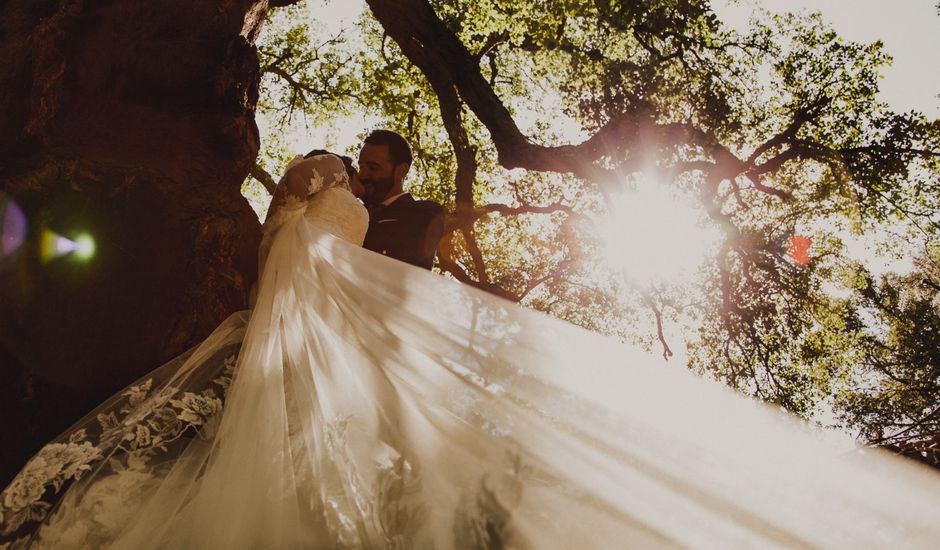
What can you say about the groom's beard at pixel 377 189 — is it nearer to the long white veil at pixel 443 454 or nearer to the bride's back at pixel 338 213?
the bride's back at pixel 338 213

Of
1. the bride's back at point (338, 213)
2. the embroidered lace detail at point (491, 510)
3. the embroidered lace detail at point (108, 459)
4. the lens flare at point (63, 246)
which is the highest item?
the bride's back at point (338, 213)

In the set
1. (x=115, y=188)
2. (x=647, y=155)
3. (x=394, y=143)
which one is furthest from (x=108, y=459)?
(x=647, y=155)

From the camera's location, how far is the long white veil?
1407 mm

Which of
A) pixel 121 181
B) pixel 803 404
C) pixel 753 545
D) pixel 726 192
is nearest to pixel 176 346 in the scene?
pixel 121 181

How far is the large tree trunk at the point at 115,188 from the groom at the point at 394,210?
1.00 metres

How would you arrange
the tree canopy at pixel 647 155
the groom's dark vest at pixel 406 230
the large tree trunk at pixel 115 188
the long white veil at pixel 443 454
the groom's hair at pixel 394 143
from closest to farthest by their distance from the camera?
the long white veil at pixel 443 454, the large tree trunk at pixel 115 188, the groom's dark vest at pixel 406 230, the groom's hair at pixel 394 143, the tree canopy at pixel 647 155

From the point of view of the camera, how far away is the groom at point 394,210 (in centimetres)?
387

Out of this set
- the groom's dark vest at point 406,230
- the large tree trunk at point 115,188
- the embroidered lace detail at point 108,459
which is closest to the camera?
the embroidered lace detail at point 108,459

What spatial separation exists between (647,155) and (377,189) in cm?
526

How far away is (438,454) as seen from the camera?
1688mm

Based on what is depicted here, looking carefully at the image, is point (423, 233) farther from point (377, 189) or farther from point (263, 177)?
point (263, 177)

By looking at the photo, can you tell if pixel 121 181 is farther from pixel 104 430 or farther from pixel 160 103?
pixel 104 430

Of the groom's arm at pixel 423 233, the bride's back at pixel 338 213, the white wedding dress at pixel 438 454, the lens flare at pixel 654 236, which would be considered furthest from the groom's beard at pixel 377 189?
the lens flare at pixel 654 236

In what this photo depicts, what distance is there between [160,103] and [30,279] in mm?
1158
